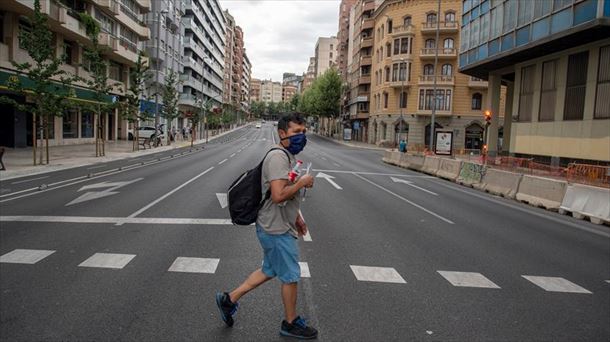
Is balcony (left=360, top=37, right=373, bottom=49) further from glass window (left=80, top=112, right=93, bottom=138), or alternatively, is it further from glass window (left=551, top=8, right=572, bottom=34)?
glass window (left=551, top=8, right=572, bottom=34)

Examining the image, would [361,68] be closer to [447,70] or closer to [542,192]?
[447,70]

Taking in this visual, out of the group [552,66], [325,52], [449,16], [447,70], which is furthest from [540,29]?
[325,52]

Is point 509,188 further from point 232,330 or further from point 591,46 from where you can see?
point 232,330

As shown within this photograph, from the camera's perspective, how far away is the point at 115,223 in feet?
30.3

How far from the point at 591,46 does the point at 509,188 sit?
9.93 m

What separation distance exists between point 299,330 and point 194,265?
2.67 metres

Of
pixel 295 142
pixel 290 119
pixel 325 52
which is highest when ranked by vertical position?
pixel 325 52

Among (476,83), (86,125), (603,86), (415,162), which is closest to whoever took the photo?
(603,86)

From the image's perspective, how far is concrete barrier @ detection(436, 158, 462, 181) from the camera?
2246cm

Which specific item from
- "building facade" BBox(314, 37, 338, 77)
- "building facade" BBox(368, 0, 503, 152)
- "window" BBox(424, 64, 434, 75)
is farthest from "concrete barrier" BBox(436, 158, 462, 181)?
"building facade" BBox(314, 37, 338, 77)

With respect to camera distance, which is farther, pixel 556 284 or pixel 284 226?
pixel 556 284

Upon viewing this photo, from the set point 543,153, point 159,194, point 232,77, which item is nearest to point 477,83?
point 543,153

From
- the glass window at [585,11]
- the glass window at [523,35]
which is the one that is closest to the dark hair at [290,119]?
the glass window at [585,11]

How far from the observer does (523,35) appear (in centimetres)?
2512
